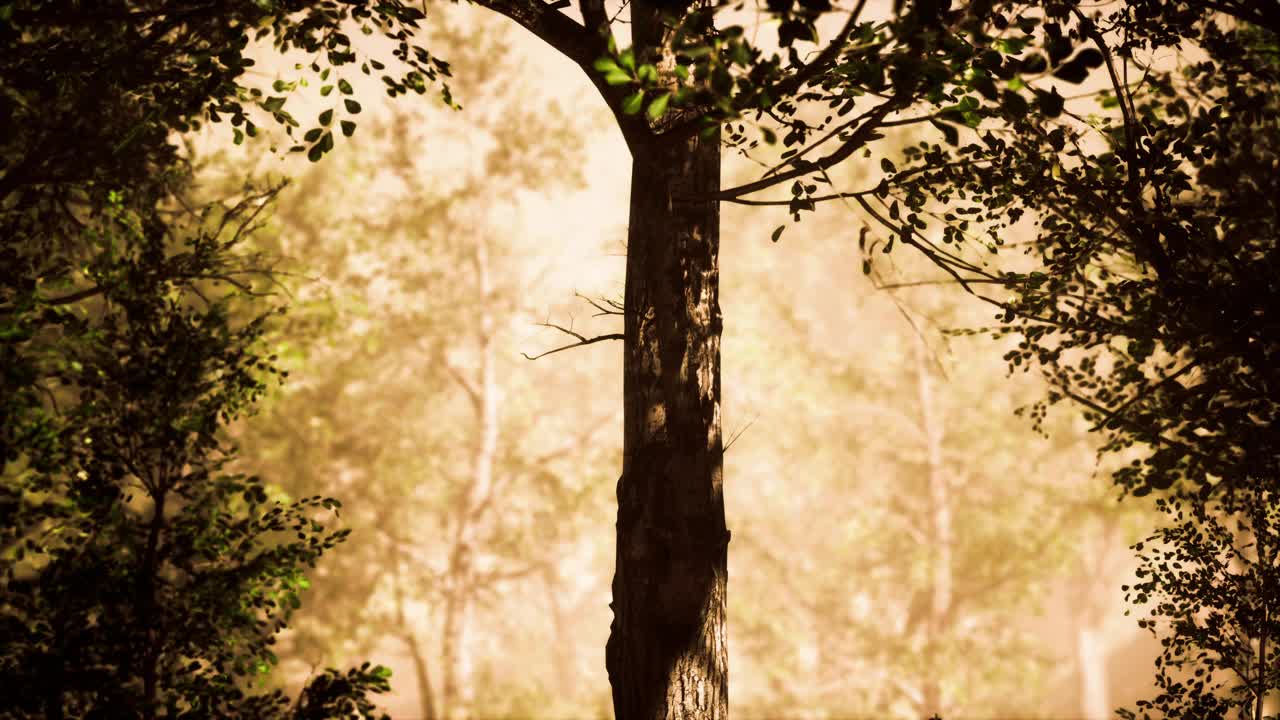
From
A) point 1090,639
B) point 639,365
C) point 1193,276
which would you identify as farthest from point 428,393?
point 1090,639

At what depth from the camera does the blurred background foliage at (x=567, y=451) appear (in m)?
15.5

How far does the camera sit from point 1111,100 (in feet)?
13.3

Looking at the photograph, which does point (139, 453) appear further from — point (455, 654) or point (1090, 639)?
point (1090, 639)

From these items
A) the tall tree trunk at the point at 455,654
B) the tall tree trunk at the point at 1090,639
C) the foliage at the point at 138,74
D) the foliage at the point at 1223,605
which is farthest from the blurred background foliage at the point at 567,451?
the foliage at the point at 1223,605

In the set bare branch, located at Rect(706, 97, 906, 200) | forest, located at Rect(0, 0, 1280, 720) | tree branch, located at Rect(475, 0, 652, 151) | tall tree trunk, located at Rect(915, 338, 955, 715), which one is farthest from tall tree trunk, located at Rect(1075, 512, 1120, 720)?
tree branch, located at Rect(475, 0, 652, 151)

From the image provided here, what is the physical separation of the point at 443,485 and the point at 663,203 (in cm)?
1577

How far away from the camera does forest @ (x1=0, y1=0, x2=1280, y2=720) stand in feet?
13.2

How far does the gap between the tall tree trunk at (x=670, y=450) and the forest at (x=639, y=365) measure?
2cm

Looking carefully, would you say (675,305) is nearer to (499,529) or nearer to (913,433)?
(499,529)

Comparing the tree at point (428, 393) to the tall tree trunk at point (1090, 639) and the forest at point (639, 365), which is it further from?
the tall tree trunk at point (1090, 639)

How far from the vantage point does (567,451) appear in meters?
17.0

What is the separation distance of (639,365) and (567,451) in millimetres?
12949

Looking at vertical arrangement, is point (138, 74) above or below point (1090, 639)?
above

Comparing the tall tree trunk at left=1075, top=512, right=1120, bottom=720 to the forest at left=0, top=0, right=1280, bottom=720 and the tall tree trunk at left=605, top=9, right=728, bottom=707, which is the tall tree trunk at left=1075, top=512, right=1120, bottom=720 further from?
the tall tree trunk at left=605, top=9, right=728, bottom=707
